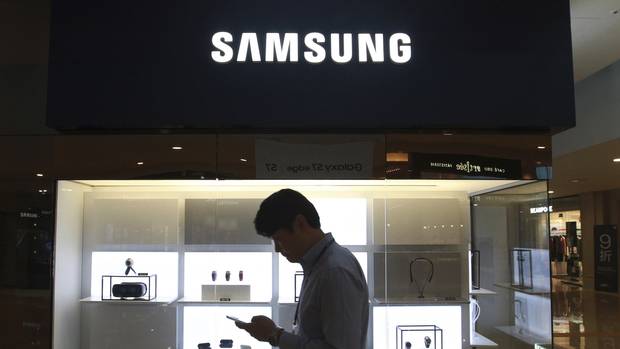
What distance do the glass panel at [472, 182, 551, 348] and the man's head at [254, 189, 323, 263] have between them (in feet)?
8.38

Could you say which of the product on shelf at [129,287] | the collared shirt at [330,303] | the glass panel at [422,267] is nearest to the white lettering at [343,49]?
the glass panel at [422,267]

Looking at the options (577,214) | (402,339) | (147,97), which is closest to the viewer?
(147,97)

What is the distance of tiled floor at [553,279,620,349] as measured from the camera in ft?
28.0

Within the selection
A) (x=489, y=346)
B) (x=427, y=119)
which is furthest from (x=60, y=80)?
(x=489, y=346)

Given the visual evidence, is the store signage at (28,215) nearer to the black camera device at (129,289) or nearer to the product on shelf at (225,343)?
the black camera device at (129,289)

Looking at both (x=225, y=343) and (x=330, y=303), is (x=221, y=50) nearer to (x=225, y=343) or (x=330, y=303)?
(x=225, y=343)

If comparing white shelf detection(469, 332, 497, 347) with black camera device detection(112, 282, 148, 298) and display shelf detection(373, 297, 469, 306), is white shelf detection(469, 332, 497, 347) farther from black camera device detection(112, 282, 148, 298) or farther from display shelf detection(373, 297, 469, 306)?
black camera device detection(112, 282, 148, 298)

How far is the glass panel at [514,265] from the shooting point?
4.19 m

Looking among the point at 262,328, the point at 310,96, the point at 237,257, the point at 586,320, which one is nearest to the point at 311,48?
the point at 310,96

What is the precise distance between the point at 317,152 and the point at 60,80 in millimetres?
1894

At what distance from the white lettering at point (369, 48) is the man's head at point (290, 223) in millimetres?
2071

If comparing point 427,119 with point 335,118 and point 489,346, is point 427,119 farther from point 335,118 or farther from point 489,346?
point 489,346

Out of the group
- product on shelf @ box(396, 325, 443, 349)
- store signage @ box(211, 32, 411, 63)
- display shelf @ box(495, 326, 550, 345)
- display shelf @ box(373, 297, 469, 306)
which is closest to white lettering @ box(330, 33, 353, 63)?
store signage @ box(211, 32, 411, 63)

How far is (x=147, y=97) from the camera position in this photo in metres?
3.94
